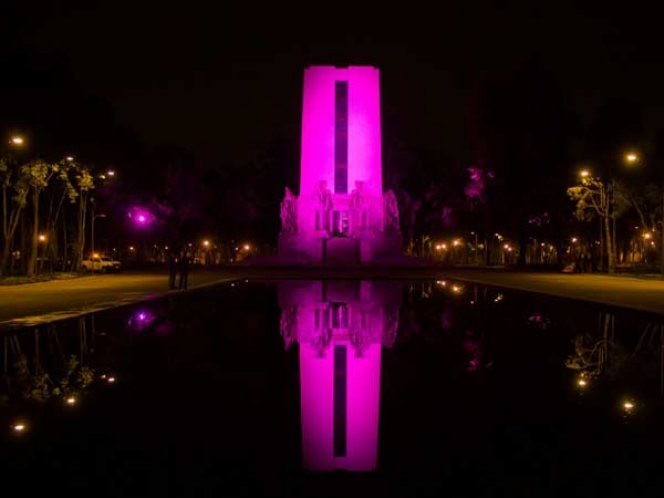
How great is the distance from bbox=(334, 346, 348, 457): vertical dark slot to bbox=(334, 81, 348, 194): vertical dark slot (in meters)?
48.9

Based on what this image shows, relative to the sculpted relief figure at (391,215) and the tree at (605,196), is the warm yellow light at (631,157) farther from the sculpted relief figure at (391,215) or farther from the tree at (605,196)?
the sculpted relief figure at (391,215)

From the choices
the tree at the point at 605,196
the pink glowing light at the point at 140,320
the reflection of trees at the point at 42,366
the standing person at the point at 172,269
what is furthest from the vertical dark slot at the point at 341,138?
the reflection of trees at the point at 42,366

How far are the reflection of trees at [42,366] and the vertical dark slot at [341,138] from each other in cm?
4653

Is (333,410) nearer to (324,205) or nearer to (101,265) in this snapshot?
(101,265)

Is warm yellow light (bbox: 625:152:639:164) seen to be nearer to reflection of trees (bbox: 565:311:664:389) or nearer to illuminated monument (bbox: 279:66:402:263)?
illuminated monument (bbox: 279:66:402:263)

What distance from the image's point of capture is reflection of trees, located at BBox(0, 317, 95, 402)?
9.21m

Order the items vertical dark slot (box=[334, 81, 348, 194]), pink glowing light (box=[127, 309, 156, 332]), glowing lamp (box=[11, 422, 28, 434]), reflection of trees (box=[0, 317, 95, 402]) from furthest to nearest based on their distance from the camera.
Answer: vertical dark slot (box=[334, 81, 348, 194]) < pink glowing light (box=[127, 309, 156, 332]) < reflection of trees (box=[0, 317, 95, 402]) < glowing lamp (box=[11, 422, 28, 434])

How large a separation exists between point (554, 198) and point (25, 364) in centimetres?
5141

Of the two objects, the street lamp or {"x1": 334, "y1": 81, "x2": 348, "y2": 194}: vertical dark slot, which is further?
{"x1": 334, "y1": 81, "x2": 348, "y2": 194}: vertical dark slot

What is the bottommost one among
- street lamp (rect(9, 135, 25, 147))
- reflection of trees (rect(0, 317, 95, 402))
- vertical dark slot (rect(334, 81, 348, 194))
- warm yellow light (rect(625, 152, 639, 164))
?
reflection of trees (rect(0, 317, 95, 402))

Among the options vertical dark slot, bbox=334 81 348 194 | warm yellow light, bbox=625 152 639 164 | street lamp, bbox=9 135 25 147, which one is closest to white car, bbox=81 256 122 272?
vertical dark slot, bbox=334 81 348 194

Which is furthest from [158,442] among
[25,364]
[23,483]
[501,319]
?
[501,319]

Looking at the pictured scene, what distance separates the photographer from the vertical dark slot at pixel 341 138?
200 ft

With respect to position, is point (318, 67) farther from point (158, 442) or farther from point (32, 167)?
point (158, 442)
